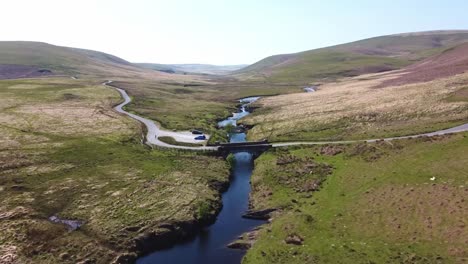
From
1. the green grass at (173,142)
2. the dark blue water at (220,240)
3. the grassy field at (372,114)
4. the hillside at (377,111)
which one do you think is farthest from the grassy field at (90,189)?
the hillside at (377,111)

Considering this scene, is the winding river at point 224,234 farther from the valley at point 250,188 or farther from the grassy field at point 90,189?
the grassy field at point 90,189

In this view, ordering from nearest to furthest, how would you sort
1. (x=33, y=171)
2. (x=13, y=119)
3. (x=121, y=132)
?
(x=33, y=171) < (x=121, y=132) < (x=13, y=119)

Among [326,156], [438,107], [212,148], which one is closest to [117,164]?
[212,148]

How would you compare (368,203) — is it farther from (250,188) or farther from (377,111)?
(377,111)

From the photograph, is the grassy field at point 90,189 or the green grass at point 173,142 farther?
the green grass at point 173,142

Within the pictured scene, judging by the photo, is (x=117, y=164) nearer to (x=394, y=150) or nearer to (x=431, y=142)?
(x=394, y=150)

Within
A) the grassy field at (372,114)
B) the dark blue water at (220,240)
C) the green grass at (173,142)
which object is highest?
the grassy field at (372,114)
